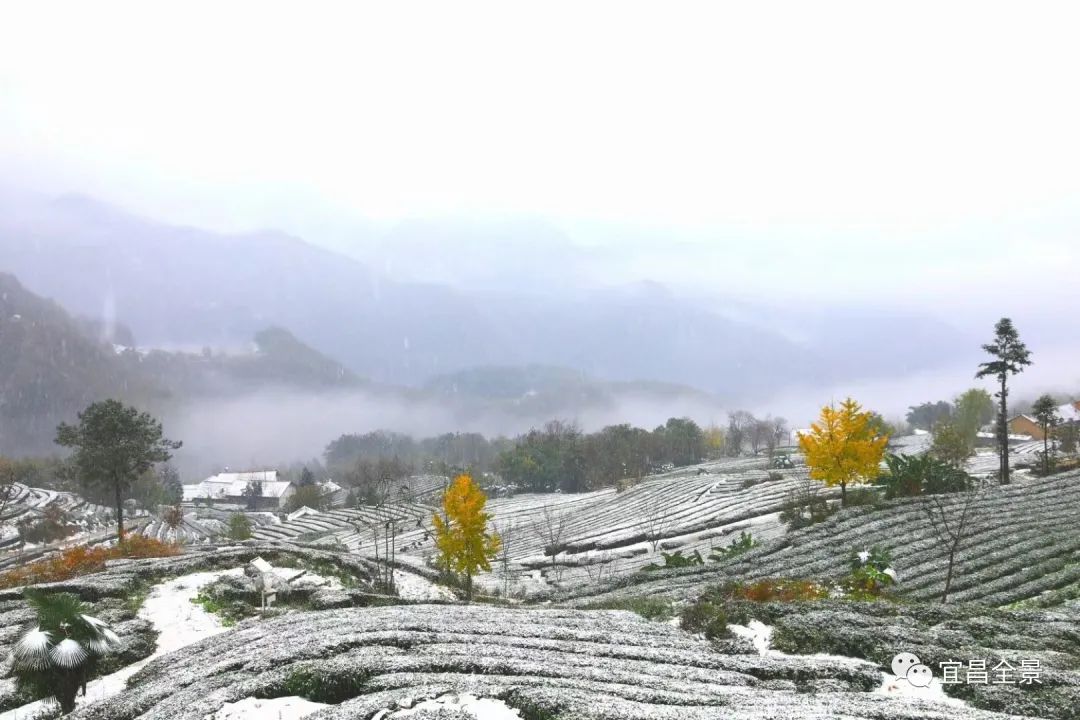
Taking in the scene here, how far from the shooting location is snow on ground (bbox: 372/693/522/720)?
974 centimetres

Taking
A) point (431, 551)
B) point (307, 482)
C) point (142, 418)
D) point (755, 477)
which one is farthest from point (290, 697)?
point (307, 482)

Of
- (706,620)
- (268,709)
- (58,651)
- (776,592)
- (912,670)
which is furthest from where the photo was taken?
(776,592)

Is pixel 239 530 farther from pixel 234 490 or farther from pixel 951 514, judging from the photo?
pixel 234 490

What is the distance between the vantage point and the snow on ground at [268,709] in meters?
10.9

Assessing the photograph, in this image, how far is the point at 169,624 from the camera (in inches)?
796

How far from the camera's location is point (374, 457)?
19238cm

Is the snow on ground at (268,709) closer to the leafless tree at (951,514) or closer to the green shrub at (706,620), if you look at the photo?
the green shrub at (706,620)

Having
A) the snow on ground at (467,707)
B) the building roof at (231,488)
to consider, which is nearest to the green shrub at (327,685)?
the snow on ground at (467,707)

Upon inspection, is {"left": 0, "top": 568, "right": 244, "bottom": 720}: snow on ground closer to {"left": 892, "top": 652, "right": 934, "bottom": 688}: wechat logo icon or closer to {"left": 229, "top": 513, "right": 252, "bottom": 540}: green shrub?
{"left": 892, "top": 652, "right": 934, "bottom": 688}: wechat logo icon

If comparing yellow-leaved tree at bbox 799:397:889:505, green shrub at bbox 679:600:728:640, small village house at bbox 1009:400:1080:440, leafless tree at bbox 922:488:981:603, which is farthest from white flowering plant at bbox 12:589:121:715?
small village house at bbox 1009:400:1080:440

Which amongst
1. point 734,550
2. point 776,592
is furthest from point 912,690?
point 734,550

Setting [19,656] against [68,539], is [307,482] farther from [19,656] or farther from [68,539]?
[19,656]

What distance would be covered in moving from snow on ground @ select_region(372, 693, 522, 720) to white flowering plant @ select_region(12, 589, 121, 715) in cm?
800

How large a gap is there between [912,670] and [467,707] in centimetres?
843
